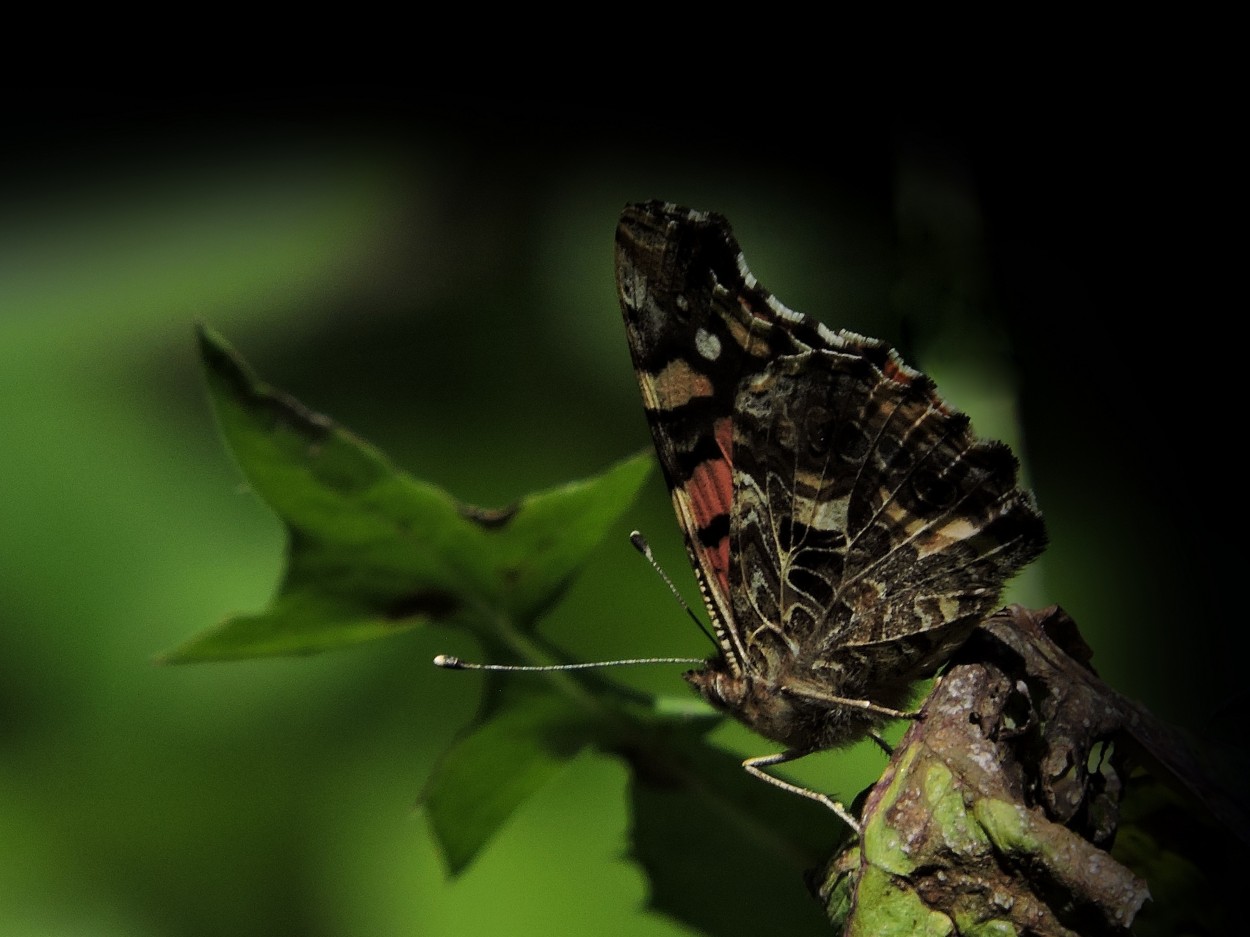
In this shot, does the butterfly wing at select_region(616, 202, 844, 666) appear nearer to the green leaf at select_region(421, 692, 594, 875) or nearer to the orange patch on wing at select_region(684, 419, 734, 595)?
the orange patch on wing at select_region(684, 419, 734, 595)

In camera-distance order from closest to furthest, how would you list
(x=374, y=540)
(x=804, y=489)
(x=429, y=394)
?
(x=374, y=540) → (x=804, y=489) → (x=429, y=394)

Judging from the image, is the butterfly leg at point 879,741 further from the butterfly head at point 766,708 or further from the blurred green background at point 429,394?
the blurred green background at point 429,394

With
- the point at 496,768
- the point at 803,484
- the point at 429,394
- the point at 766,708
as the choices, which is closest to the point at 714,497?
the point at 803,484

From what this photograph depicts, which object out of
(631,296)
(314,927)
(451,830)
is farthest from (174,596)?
(631,296)

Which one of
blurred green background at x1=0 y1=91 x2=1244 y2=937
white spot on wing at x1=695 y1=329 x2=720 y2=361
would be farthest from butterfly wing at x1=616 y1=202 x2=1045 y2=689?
blurred green background at x1=0 y1=91 x2=1244 y2=937

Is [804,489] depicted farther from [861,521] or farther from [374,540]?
[374,540]

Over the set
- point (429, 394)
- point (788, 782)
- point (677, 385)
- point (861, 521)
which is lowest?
point (788, 782)
